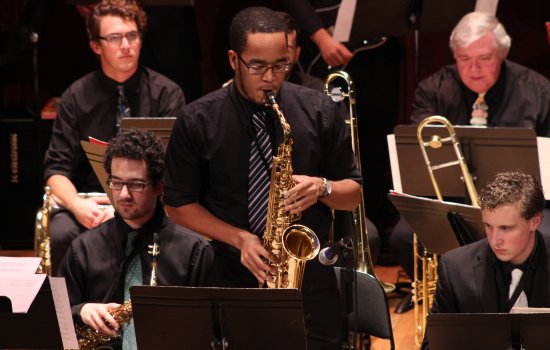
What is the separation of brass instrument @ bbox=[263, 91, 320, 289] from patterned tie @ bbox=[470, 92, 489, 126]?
7.06 feet

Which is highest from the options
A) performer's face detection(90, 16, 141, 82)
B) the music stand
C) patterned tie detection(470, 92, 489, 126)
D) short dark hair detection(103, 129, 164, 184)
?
performer's face detection(90, 16, 141, 82)

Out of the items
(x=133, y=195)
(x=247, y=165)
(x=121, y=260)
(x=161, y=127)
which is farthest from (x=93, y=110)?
(x=247, y=165)

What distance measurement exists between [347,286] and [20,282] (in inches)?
44.4

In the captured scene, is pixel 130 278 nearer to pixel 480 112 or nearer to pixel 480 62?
pixel 480 112

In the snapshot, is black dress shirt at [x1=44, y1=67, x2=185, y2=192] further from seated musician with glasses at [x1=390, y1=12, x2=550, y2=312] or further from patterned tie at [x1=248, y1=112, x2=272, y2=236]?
patterned tie at [x1=248, y1=112, x2=272, y2=236]

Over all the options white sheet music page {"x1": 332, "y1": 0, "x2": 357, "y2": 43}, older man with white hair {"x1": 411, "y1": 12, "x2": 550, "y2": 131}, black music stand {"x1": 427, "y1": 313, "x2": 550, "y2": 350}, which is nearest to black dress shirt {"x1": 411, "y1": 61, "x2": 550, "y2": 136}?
older man with white hair {"x1": 411, "y1": 12, "x2": 550, "y2": 131}

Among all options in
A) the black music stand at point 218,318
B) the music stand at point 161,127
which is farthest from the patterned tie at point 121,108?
the black music stand at point 218,318

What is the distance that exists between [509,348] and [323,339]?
2.39ft

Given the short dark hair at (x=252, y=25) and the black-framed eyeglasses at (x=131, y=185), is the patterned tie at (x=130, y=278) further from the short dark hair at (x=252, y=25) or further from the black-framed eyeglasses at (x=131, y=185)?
the short dark hair at (x=252, y=25)

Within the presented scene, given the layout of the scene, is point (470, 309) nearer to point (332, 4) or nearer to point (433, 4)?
point (433, 4)

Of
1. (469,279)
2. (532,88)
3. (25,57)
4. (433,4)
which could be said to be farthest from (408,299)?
(25,57)

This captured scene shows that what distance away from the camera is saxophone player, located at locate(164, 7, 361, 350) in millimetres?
3514

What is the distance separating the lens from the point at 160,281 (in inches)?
146

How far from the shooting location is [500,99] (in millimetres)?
5449
